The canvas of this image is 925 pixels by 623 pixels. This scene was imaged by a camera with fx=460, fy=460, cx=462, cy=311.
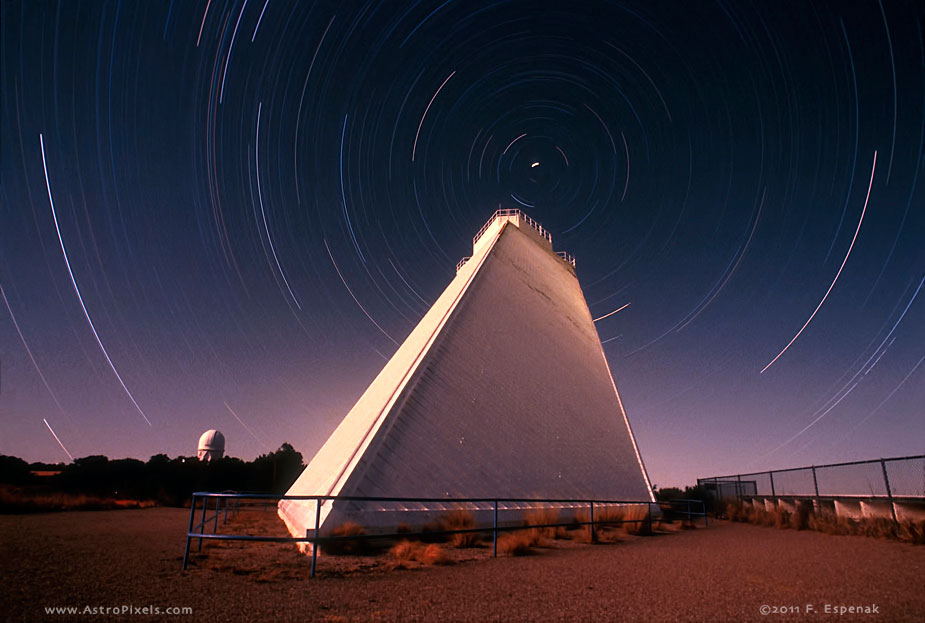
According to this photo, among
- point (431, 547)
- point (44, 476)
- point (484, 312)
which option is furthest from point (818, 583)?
point (44, 476)

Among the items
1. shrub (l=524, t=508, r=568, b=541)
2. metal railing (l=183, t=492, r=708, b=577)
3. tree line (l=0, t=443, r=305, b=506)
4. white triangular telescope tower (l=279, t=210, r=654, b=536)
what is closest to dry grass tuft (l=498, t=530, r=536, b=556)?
metal railing (l=183, t=492, r=708, b=577)

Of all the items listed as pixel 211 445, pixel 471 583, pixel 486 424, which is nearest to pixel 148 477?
pixel 211 445

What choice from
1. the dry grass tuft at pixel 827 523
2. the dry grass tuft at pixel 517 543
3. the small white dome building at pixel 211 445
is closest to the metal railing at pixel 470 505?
the dry grass tuft at pixel 517 543

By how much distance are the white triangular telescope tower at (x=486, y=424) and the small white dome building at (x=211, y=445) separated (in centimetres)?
2932

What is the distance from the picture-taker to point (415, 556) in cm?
637

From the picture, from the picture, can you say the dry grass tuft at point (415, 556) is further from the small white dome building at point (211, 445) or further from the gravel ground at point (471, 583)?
the small white dome building at point (211, 445)

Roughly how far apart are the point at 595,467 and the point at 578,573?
18.7 feet

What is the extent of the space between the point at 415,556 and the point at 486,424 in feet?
11.6

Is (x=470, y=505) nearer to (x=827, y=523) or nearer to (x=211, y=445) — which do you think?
(x=827, y=523)

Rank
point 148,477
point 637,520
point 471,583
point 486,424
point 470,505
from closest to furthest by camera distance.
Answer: point 471,583 < point 470,505 < point 486,424 < point 637,520 < point 148,477

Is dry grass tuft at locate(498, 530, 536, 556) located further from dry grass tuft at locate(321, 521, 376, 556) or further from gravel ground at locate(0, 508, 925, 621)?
dry grass tuft at locate(321, 521, 376, 556)

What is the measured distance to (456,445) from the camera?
8.69 meters

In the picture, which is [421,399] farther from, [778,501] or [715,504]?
[715,504]

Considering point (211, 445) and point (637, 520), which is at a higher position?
point (211, 445)
